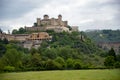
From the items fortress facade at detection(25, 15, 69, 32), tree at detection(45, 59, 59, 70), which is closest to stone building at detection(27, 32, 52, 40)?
fortress facade at detection(25, 15, 69, 32)

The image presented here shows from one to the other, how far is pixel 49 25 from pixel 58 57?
131 ft

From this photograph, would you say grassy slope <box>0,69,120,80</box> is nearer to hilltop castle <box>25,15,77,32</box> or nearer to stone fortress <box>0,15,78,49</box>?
stone fortress <box>0,15,78,49</box>

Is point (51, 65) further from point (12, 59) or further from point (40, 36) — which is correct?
point (40, 36)

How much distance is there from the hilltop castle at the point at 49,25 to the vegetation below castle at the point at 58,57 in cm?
293

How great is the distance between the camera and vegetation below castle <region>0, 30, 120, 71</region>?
3081 cm

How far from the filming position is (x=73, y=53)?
46.0 m

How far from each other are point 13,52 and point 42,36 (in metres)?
33.7

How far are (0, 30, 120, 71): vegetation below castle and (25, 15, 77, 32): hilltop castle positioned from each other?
115 inches

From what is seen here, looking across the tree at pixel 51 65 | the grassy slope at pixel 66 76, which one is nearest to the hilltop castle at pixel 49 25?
the tree at pixel 51 65

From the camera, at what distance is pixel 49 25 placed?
78312 mm

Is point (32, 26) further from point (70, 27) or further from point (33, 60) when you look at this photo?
point (33, 60)

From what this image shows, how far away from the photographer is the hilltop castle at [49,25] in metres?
76.7

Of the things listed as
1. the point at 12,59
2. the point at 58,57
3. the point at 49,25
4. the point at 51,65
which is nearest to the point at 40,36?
the point at 49,25

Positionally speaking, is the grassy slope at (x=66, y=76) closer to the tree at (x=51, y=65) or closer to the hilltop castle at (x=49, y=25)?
the tree at (x=51, y=65)
